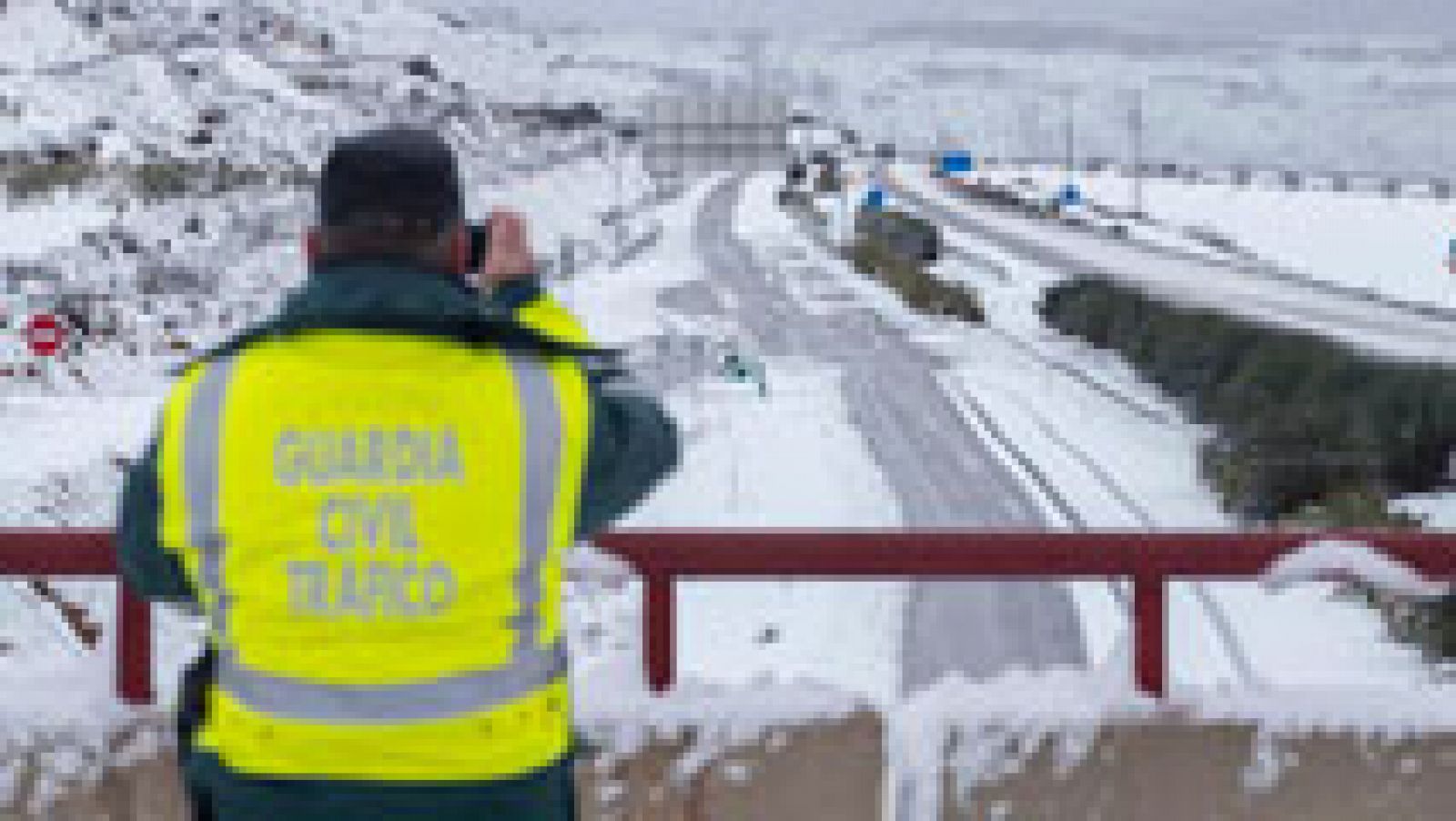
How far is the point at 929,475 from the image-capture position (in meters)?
26.8

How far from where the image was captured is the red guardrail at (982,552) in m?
4.32

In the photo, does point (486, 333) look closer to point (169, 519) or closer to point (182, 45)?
point (169, 519)

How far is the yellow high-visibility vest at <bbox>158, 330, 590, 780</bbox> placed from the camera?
2.54 metres

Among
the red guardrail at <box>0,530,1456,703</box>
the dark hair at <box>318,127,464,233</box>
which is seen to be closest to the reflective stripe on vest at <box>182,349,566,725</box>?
the dark hair at <box>318,127,464,233</box>

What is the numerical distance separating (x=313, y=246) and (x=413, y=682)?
591mm

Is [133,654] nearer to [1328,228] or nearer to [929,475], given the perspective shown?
[929,475]

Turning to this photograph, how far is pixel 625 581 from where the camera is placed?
4.39m

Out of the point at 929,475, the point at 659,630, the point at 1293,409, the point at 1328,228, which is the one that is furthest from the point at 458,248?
the point at 1328,228

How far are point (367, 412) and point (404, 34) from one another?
3572 inches

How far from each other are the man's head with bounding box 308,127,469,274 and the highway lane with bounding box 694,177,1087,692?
2.30 m

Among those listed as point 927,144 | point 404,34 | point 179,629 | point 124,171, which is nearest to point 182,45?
point 124,171

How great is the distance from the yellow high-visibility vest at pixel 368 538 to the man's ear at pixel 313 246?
0.13 m


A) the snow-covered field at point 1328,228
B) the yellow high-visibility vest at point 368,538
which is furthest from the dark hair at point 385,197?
the snow-covered field at point 1328,228

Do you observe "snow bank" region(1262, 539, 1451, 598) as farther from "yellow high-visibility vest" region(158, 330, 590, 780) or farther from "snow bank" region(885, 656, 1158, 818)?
"yellow high-visibility vest" region(158, 330, 590, 780)
